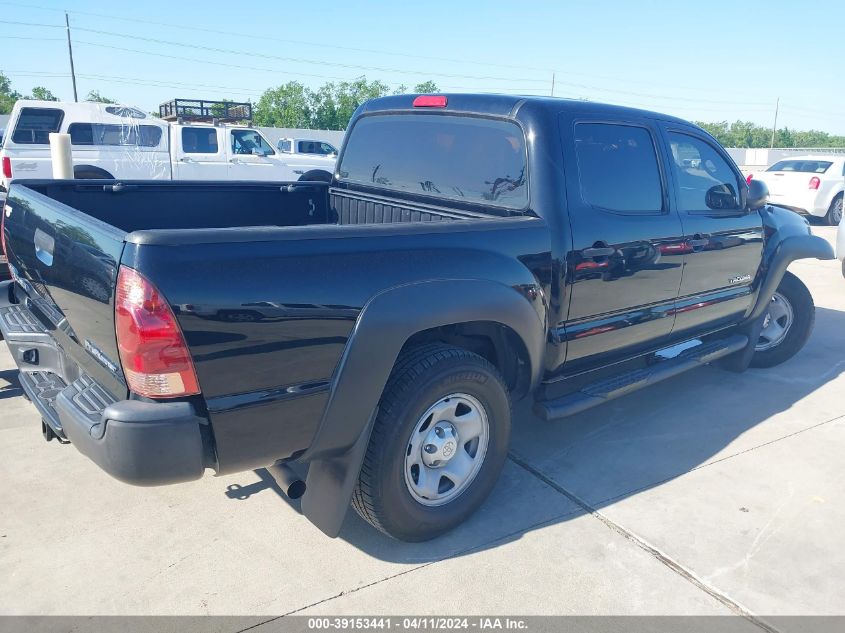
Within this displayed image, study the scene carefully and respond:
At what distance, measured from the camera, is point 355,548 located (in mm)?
2881

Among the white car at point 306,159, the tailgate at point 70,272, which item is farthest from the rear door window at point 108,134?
the tailgate at point 70,272

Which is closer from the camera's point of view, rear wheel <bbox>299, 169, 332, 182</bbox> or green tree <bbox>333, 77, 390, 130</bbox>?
rear wheel <bbox>299, 169, 332, 182</bbox>

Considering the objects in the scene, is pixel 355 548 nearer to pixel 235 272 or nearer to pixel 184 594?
pixel 184 594

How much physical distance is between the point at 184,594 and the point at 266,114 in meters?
49.8

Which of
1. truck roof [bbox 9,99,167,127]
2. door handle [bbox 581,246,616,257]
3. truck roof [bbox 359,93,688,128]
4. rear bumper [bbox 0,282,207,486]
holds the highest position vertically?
truck roof [bbox 9,99,167,127]

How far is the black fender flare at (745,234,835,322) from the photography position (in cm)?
480

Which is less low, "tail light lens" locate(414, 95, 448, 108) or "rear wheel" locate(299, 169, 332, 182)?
"tail light lens" locate(414, 95, 448, 108)

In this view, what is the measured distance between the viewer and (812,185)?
1399cm

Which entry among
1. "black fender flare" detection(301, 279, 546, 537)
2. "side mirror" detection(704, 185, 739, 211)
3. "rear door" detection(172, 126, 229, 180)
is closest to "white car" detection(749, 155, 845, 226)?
"side mirror" detection(704, 185, 739, 211)

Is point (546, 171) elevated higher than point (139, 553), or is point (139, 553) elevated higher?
point (546, 171)

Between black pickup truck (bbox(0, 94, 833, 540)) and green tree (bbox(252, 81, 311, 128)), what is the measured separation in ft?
152

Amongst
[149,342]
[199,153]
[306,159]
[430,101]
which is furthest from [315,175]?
[149,342]

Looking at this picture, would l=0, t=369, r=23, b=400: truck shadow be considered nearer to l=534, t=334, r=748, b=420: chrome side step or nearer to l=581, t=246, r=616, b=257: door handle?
l=534, t=334, r=748, b=420: chrome side step
